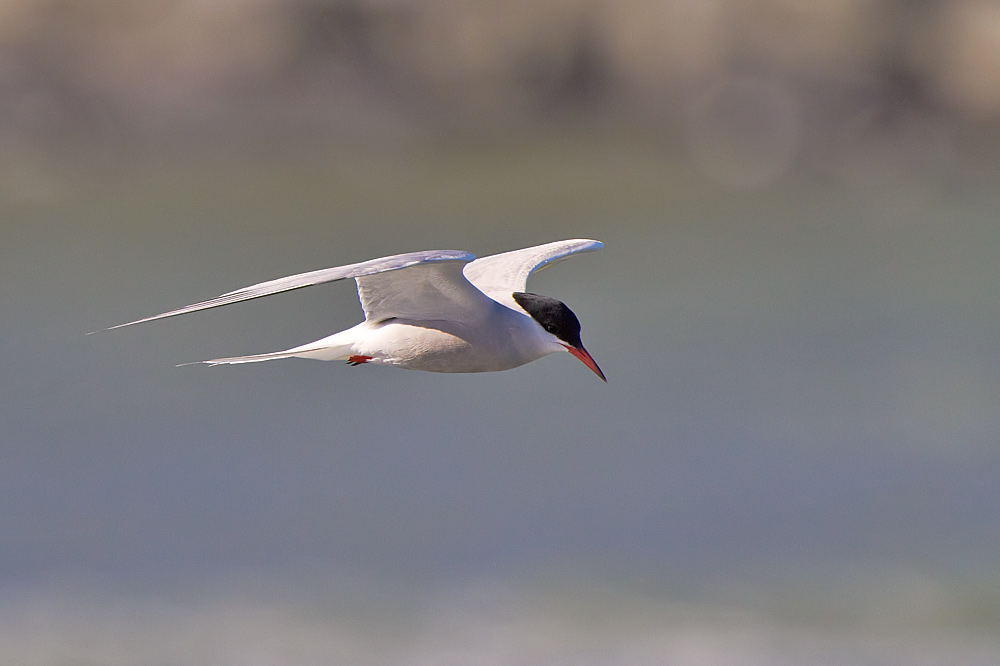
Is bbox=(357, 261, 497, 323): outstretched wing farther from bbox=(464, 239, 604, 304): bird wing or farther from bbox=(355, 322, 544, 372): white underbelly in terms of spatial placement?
bbox=(464, 239, 604, 304): bird wing

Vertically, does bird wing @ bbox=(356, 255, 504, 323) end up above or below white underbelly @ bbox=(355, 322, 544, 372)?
above

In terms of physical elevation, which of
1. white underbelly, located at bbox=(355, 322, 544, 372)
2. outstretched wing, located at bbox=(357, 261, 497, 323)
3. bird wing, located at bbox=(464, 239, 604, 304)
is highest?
bird wing, located at bbox=(464, 239, 604, 304)

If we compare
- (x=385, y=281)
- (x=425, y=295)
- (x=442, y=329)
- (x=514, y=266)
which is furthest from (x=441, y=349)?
(x=514, y=266)

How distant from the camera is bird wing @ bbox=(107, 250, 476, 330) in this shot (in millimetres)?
3928

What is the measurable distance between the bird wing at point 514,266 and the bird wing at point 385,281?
74 centimetres

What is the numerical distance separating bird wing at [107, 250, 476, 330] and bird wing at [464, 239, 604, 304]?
74cm

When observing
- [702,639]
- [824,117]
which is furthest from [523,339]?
[824,117]

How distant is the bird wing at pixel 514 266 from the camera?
5699 millimetres

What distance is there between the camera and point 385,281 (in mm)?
4785

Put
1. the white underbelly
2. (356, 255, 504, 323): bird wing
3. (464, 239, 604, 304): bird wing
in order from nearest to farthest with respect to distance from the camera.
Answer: (356, 255, 504, 323): bird wing
the white underbelly
(464, 239, 604, 304): bird wing

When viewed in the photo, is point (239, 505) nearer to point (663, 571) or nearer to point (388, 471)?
point (388, 471)

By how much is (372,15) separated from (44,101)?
5.66m

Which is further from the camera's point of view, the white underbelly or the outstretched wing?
the white underbelly

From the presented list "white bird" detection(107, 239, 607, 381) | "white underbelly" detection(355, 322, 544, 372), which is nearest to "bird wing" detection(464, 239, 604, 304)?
"white bird" detection(107, 239, 607, 381)
